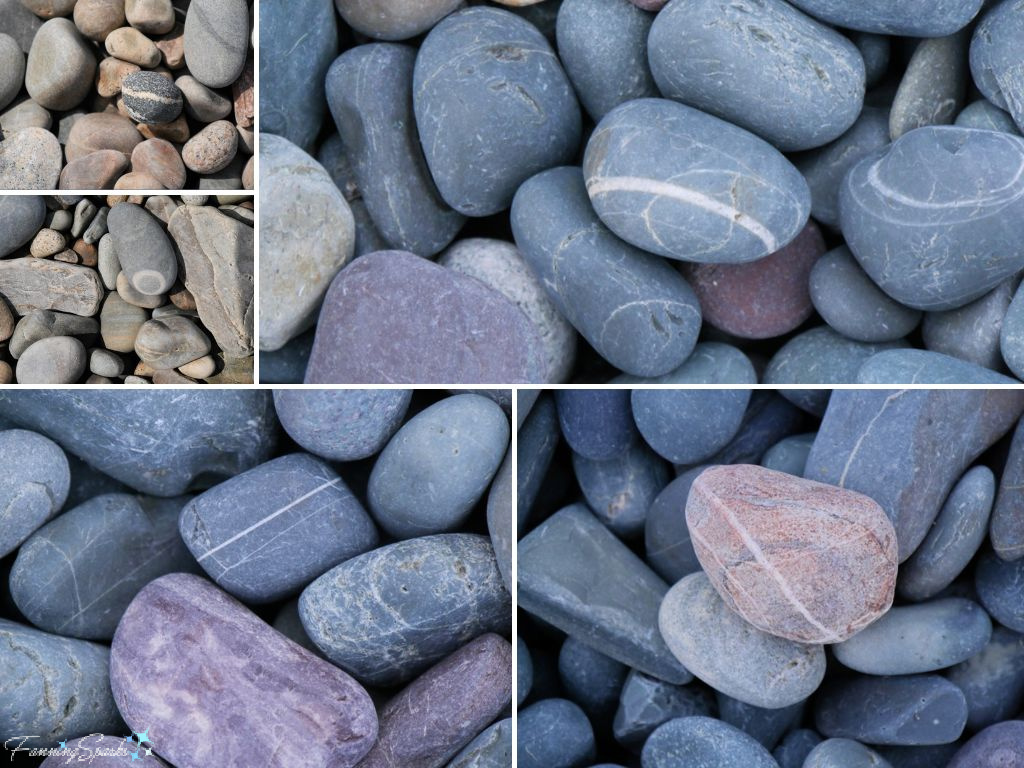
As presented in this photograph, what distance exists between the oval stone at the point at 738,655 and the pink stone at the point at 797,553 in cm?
3

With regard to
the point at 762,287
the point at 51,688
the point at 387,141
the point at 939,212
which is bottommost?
the point at 51,688

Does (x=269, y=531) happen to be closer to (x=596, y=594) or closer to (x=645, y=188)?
(x=596, y=594)

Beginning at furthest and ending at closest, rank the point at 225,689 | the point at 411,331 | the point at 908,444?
the point at 411,331, the point at 908,444, the point at 225,689

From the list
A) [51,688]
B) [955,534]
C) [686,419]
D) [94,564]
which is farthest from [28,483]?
[955,534]

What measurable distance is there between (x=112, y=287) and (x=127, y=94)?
0.79ft

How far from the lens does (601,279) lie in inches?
51.0

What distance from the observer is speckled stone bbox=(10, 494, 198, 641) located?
115 cm

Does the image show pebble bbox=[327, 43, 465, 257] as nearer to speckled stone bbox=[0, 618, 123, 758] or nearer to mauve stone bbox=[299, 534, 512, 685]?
mauve stone bbox=[299, 534, 512, 685]

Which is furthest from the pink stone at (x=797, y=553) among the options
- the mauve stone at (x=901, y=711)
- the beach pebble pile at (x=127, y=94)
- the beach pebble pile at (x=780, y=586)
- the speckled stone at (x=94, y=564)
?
the beach pebble pile at (x=127, y=94)

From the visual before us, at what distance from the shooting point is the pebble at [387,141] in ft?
4.45

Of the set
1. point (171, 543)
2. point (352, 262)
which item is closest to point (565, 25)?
point (352, 262)

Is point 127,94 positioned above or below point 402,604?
above

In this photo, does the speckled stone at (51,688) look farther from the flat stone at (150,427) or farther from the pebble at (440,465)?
the pebble at (440,465)

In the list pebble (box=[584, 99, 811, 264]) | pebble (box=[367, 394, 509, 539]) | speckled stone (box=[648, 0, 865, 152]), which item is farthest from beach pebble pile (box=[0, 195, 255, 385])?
speckled stone (box=[648, 0, 865, 152])
